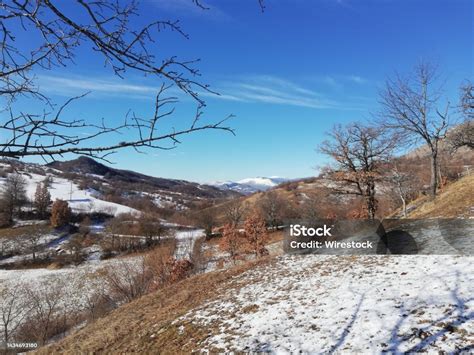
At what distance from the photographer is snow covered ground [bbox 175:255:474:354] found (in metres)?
4.68

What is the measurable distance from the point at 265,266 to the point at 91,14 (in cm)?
1167

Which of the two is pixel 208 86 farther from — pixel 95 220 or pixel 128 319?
pixel 95 220

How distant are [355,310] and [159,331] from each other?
15.6 ft

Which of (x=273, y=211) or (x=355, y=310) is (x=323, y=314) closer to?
(x=355, y=310)

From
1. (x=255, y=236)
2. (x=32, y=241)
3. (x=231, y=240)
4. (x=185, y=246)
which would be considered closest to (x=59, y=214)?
(x=32, y=241)

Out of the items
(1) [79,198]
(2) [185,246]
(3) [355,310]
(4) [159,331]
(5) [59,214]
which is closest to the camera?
(3) [355,310]

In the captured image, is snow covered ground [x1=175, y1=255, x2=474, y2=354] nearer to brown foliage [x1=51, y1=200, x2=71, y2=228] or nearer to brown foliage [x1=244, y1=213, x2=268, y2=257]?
brown foliage [x1=244, y1=213, x2=268, y2=257]

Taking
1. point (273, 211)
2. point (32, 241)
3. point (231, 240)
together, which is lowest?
point (32, 241)

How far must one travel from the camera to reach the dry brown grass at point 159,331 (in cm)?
691

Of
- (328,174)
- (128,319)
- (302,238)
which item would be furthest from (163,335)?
(328,174)

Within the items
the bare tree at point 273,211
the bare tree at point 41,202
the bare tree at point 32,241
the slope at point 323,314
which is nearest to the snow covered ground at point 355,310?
the slope at point 323,314

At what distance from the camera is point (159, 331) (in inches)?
308

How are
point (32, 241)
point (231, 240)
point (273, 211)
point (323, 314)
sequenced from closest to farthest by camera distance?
point (323, 314) < point (231, 240) < point (32, 241) < point (273, 211)

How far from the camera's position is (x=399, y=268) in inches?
309
